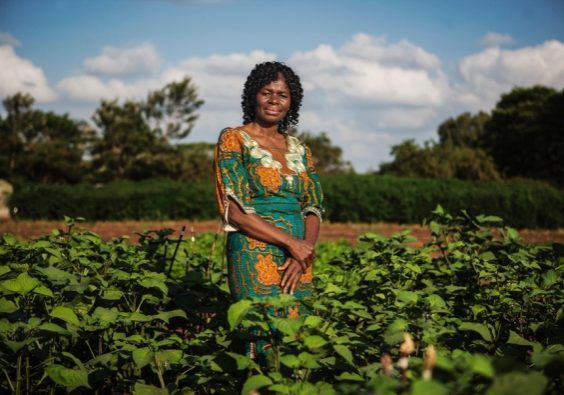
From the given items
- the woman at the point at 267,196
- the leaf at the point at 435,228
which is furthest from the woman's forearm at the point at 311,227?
the leaf at the point at 435,228

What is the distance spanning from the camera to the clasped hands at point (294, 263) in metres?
3.41

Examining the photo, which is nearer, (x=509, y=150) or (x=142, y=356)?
(x=142, y=356)

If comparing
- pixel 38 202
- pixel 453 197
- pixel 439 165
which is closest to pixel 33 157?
pixel 38 202

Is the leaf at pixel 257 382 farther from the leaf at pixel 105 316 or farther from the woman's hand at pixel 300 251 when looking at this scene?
the leaf at pixel 105 316

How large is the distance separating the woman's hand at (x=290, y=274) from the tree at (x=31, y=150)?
4124 cm

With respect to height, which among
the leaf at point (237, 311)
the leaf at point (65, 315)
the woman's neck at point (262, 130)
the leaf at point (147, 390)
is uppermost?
the woman's neck at point (262, 130)

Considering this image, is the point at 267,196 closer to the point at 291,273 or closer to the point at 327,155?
the point at 291,273

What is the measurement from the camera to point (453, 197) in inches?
995

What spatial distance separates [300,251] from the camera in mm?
3416

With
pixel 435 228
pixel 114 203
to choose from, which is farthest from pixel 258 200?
pixel 114 203

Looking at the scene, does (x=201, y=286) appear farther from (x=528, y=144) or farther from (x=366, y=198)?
(x=528, y=144)

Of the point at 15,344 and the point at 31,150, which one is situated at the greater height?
the point at 31,150

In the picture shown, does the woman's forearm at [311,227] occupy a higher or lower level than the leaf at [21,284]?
higher

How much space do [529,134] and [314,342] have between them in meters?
48.1
